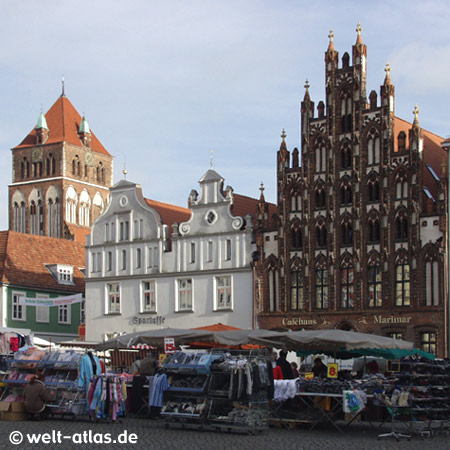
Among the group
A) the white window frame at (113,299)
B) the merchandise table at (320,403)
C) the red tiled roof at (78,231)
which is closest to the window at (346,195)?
the white window frame at (113,299)

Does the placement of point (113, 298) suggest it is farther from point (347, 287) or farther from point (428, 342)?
point (428, 342)

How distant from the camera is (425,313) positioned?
42.1 meters

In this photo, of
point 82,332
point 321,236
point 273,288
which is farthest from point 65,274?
point 321,236

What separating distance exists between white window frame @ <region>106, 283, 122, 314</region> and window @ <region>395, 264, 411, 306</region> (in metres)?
15.4

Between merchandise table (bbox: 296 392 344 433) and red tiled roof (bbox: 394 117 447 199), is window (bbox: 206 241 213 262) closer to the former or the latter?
red tiled roof (bbox: 394 117 447 199)

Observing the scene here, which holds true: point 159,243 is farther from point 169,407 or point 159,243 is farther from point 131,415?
point 169,407

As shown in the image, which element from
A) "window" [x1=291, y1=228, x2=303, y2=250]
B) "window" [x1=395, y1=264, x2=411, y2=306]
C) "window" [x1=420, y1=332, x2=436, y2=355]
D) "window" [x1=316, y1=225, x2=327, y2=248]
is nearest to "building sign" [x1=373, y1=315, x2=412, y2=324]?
"window" [x1=395, y1=264, x2=411, y2=306]

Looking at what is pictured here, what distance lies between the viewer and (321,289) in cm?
4559

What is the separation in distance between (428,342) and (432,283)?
8.18 ft

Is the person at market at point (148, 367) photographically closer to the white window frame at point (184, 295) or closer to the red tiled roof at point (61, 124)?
the white window frame at point (184, 295)

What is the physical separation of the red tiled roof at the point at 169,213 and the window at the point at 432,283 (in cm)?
1500

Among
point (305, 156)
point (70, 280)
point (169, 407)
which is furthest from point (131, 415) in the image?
point (70, 280)

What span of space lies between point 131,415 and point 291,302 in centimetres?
2001

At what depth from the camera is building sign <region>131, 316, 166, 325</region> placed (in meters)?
49.7
